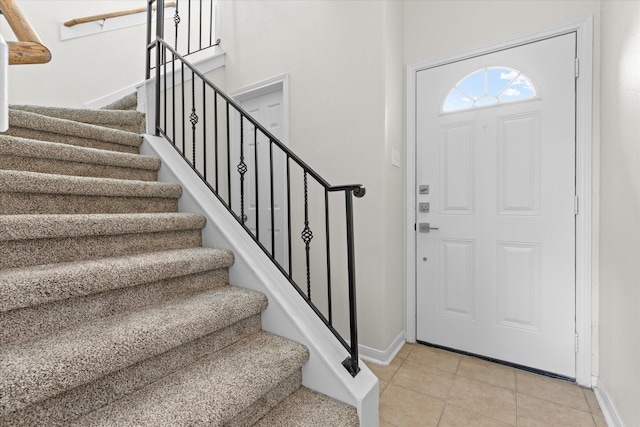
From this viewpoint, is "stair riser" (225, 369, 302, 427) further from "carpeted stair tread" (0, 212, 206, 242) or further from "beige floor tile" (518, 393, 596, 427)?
"beige floor tile" (518, 393, 596, 427)

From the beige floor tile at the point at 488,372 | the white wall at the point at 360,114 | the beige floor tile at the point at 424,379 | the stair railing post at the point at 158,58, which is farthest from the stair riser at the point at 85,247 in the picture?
the beige floor tile at the point at 488,372

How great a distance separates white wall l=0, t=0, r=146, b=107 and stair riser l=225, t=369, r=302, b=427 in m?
3.42

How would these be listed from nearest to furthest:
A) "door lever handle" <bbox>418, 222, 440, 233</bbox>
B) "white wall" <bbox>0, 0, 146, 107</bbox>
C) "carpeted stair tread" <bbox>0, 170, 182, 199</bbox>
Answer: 1. "carpeted stair tread" <bbox>0, 170, 182, 199</bbox>
2. "door lever handle" <bbox>418, 222, 440, 233</bbox>
3. "white wall" <bbox>0, 0, 146, 107</bbox>

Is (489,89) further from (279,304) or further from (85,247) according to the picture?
(85,247)

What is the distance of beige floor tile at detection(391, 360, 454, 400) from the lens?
5.83 feet

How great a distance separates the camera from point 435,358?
2152mm

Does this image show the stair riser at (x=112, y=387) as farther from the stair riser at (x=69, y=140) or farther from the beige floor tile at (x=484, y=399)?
the stair riser at (x=69, y=140)

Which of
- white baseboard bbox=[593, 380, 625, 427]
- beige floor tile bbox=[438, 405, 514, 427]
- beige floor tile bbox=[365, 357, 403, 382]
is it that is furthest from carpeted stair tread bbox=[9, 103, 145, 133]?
white baseboard bbox=[593, 380, 625, 427]

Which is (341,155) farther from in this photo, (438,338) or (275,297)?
(438,338)

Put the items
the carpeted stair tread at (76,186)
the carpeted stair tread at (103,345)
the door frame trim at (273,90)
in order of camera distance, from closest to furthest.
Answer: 1. the carpeted stair tread at (103,345)
2. the carpeted stair tread at (76,186)
3. the door frame trim at (273,90)

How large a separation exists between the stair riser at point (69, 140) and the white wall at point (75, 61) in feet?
5.57

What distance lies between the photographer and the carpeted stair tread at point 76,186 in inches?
49.1

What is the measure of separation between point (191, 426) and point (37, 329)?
0.58m

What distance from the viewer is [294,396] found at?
1263mm
